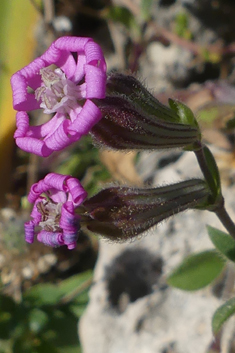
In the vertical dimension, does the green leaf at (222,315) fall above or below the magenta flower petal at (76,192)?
below

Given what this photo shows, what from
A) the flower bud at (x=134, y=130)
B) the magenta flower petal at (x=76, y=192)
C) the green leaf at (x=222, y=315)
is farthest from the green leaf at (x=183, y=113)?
the green leaf at (x=222, y=315)

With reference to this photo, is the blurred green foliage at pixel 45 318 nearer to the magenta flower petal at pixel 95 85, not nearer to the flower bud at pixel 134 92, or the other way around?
the flower bud at pixel 134 92

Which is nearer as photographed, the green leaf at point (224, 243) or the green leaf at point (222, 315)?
the green leaf at point (222, 315)

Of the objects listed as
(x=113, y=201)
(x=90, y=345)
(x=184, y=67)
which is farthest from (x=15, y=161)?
(x=113, y=201)

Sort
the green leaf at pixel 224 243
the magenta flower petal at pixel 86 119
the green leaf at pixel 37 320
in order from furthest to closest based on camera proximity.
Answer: the green leaf at pixel 37 320 < the green leaf at pixel 224 243 < the magenta flower petal at pixel 86 119

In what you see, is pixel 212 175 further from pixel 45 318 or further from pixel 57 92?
pixel 45 318

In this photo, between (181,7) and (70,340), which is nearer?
(70,340)

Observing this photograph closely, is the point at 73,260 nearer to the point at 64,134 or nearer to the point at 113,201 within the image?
the point at 113,201
